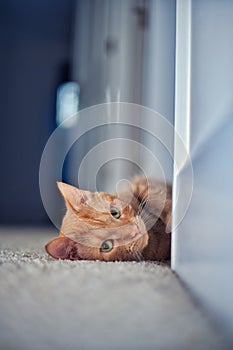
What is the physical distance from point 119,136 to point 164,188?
125 centimetres

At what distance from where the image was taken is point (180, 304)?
646 millimetres

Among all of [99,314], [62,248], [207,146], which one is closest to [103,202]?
[62,248]

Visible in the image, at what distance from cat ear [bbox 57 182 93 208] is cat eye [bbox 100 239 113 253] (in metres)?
0.14

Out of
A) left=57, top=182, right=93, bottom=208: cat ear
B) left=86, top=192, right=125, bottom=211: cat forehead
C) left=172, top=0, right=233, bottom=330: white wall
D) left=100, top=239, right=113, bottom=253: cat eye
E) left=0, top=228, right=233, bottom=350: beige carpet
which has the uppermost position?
left=172, top=0, right=233, bottom=330: white wall

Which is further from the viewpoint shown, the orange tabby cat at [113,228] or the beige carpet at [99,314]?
the orange tabby cat at [113,228]

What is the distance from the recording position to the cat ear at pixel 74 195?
121 centimetres

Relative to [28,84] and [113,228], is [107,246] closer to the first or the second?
[113,228]

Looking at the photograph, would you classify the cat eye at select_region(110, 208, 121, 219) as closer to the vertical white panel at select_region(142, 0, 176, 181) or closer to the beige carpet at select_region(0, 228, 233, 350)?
the vertical white panel at select_region(142, 0, 176, 181)

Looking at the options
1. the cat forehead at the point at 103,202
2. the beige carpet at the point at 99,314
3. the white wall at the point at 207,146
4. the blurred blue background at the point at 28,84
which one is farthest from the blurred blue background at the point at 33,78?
the beige carpet at the point at 99,314

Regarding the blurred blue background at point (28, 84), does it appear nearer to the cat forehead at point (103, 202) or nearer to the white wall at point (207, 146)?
the cat forehead at point (103, 202)

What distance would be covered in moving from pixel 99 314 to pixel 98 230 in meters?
0.61

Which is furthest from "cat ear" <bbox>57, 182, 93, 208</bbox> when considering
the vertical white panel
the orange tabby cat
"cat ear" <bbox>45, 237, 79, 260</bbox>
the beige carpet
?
the beige carpet

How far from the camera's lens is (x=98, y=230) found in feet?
4.01

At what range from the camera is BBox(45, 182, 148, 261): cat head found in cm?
116
